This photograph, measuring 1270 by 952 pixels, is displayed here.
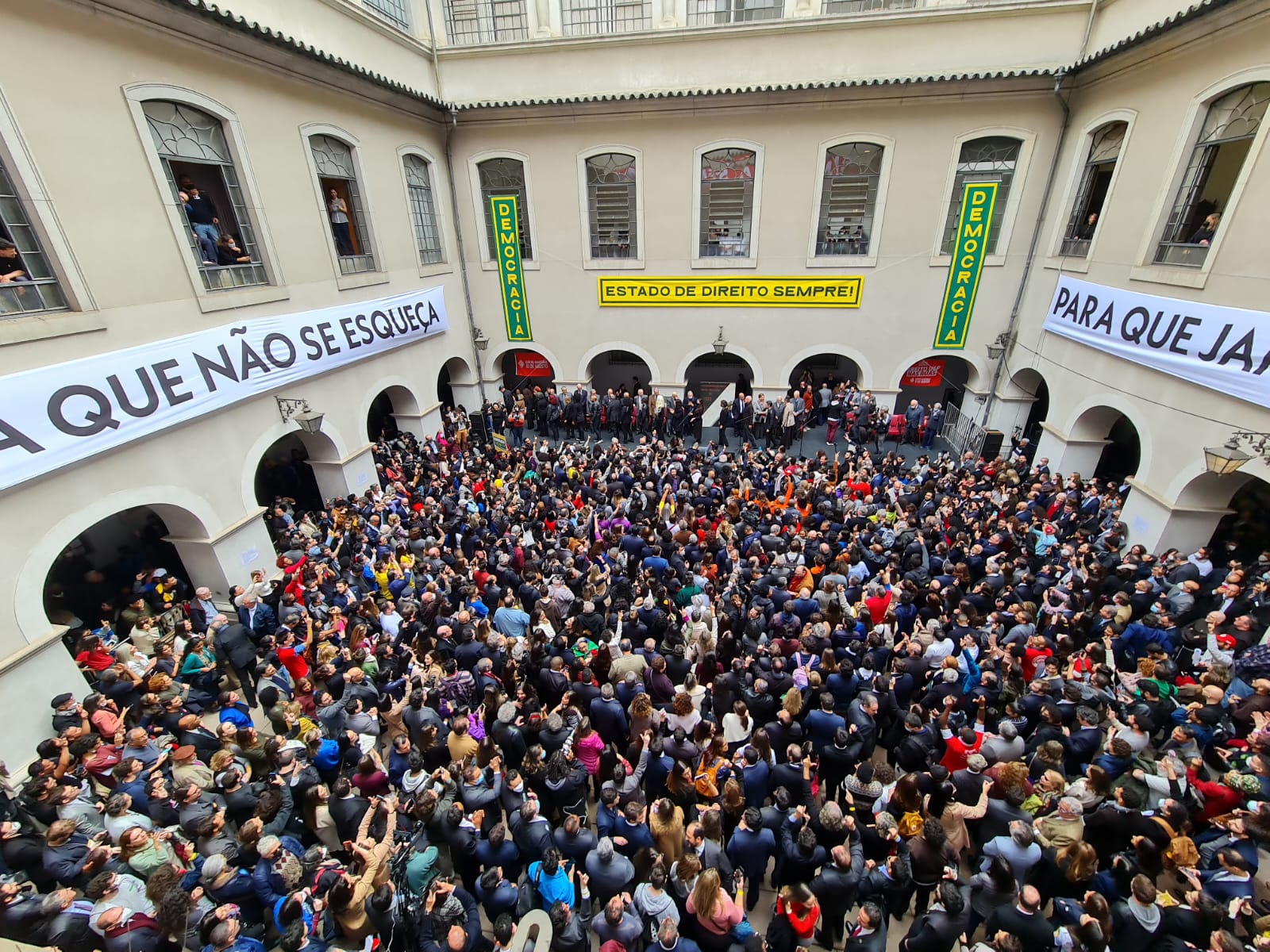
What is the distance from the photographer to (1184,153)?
977cm

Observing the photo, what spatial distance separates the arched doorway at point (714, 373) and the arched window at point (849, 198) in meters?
4.35

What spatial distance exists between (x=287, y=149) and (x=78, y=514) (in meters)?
7.12

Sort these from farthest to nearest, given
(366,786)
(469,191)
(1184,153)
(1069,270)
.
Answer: (469,191) < (1069,270) < (1184,153) < (366,786)

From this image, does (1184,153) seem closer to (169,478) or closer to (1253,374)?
(1253,374)

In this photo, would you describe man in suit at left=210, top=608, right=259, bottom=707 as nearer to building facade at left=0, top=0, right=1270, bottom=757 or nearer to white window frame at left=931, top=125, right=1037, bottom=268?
building facade at left=0, top=0, right=1270, bottom=757

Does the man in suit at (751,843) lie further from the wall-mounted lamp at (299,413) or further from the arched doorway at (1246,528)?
the arched doorway at (1246,528)

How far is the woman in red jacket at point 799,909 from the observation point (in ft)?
13.5

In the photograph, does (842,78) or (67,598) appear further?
(842,78)

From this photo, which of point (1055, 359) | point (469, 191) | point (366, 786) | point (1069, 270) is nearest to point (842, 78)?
point (1069, 270)

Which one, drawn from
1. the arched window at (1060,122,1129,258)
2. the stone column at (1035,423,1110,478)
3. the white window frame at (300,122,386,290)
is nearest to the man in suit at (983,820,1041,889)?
the stone column at (1035,423,1110,478)

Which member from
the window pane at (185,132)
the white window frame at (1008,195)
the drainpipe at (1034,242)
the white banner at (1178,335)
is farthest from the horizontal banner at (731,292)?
the window pane at (185,132)

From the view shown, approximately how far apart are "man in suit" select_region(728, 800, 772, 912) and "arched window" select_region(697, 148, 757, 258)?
13447 mm

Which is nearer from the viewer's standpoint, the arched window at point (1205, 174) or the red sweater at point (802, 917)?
the red sweater at point (802, 917)

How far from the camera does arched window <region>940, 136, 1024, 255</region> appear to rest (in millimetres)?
13367
